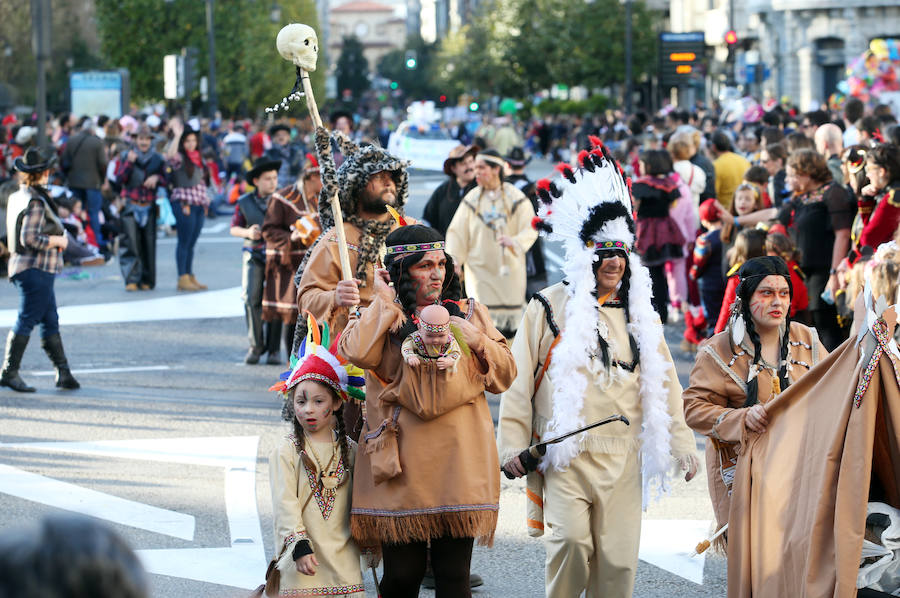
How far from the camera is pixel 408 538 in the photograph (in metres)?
4.68

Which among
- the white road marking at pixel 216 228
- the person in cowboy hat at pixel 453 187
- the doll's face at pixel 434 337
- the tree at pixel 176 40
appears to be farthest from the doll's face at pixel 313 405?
the tree at pixel 176 40

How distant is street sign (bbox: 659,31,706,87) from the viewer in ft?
116

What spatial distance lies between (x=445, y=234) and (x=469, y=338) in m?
6.65

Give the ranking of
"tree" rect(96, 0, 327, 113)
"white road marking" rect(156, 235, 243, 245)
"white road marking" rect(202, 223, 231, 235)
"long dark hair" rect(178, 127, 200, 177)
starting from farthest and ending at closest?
"tree" rect(96, 0, 327, 113)
"white road marking" rect(202, 223, 231, 235)
"white road marking" rect(156, 235, 243, 245)
"long dark hair" rect(178, 127, 200, 177)

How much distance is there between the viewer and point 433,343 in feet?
14.9

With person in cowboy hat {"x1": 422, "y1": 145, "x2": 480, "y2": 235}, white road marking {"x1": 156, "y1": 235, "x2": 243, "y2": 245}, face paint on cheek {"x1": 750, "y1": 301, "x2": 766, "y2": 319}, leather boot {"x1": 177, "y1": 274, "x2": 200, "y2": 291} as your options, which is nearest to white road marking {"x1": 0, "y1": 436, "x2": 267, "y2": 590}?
face paint on cheek {"x1": 750, "y1": 301, "x2": 766, "y2": 319}

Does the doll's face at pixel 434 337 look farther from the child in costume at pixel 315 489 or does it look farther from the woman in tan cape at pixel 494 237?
the woman in tan cape at pixel 494 237

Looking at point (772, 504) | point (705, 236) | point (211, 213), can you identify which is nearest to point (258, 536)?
point (772, 504)

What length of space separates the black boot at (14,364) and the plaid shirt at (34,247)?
0.49 meters

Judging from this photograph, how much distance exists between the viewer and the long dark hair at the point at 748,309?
4.95 meters

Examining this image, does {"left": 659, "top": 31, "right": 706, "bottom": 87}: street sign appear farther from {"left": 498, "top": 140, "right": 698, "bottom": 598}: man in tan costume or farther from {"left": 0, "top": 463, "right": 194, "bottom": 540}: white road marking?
{"left": 498, "top": 140, "right": 698, "bottom": 598}: man in tan costume

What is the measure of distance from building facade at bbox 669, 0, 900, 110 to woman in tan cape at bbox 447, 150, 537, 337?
36.5 metres

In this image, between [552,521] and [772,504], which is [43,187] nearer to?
[552,521]

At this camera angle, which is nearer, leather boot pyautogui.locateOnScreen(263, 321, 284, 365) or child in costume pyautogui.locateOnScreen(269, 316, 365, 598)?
child in costume pyautogui.locateOnScreen(269, 316, 365, 598)
